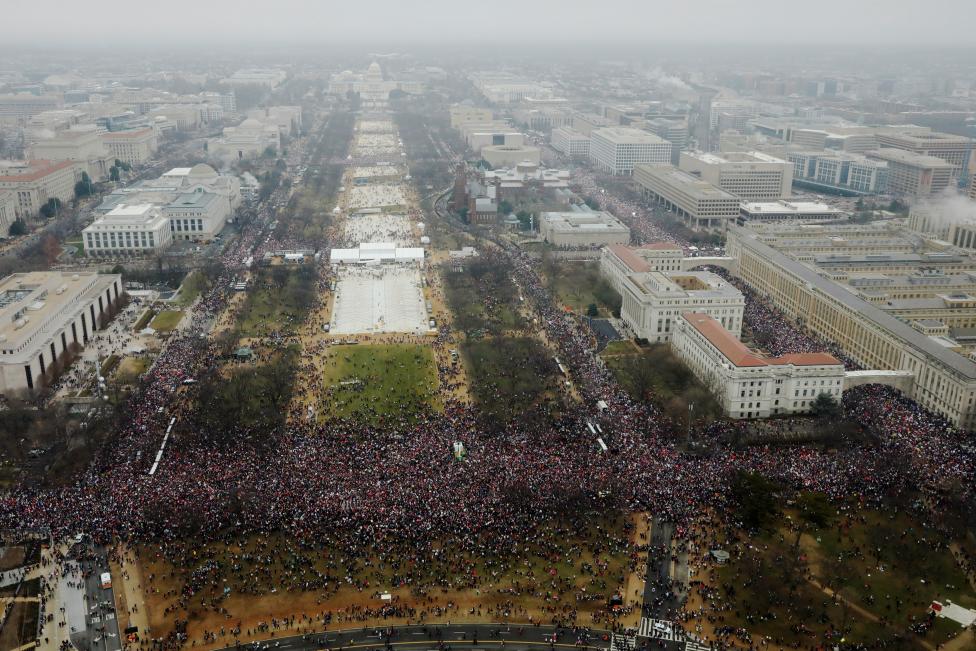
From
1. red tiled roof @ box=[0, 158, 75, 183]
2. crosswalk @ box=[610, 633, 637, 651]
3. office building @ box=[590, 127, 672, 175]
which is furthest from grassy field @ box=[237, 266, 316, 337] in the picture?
office building @ box=[590, 127, 672, 175]

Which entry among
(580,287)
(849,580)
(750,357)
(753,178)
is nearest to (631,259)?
(580,287)

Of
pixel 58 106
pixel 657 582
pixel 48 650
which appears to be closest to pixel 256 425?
pixel 48 650

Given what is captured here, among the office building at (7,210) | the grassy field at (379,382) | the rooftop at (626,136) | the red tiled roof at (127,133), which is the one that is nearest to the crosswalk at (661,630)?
the grassy field at (379,382)

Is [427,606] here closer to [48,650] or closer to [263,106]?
[48,650]

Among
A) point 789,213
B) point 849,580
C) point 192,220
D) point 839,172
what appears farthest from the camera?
point 839,172

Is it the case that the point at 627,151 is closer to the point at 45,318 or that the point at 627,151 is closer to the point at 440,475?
the point at 45,318

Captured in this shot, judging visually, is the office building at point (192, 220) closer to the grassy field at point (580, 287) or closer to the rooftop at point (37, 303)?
the rooftop at point (37, 303)

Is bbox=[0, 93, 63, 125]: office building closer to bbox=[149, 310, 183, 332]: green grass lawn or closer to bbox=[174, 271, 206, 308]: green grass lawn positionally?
bbox=[174, 271, 206, 308]: green grass lawn
